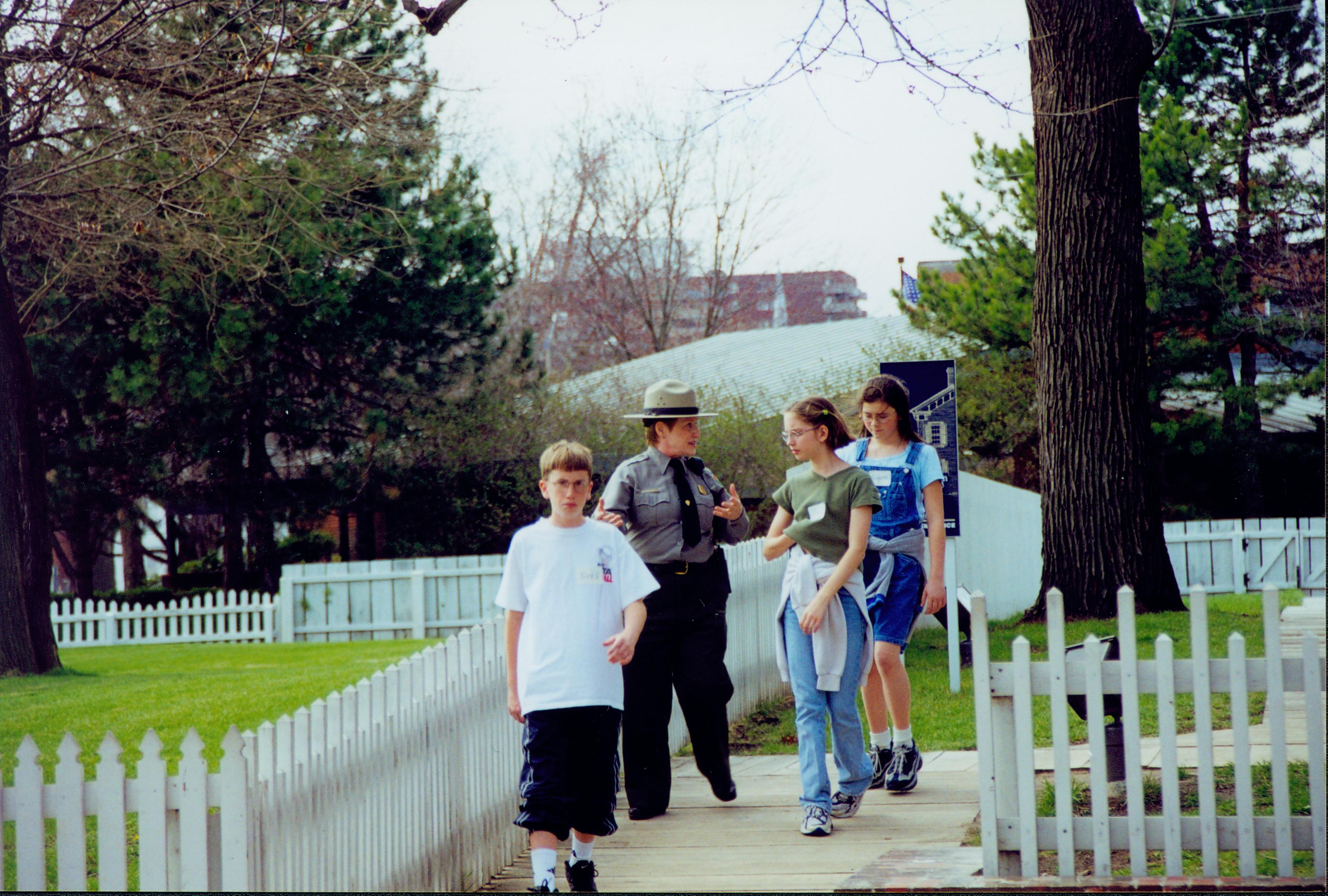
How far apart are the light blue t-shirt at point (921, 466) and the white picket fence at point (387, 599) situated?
14836 mm

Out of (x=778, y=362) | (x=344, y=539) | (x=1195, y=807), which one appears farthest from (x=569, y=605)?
(x=778, y=362)

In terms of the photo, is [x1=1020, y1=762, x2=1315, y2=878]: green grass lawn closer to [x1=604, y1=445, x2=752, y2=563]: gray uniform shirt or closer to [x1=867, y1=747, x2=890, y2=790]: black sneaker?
[x1=867, y1=747, x2=890, y2=790]: black sneaker

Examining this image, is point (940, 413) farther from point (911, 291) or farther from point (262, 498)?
point (262, 498)

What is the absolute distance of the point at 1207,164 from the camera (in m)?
22.2

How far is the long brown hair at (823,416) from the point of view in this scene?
5.32 metres

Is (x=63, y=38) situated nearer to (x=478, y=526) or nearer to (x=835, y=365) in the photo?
(x=478, y=526)

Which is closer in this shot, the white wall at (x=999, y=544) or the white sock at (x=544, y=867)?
the white sock at (x=544, y=867)

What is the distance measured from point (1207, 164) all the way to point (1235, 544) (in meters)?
6.78

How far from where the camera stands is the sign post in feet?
28.9

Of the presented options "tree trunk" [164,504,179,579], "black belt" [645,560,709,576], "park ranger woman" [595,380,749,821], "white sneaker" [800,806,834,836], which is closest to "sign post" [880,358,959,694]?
"park ranger woman" [595,380,749,821]

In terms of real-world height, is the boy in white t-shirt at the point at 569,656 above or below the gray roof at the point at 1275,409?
below

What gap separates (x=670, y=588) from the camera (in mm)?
5523

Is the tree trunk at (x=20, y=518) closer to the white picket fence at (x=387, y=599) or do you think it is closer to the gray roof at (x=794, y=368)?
the white picket fence at (x=387, y=599)

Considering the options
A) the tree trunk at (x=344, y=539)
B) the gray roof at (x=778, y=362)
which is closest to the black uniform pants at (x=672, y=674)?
the gray roof at (x=778, y=362)
